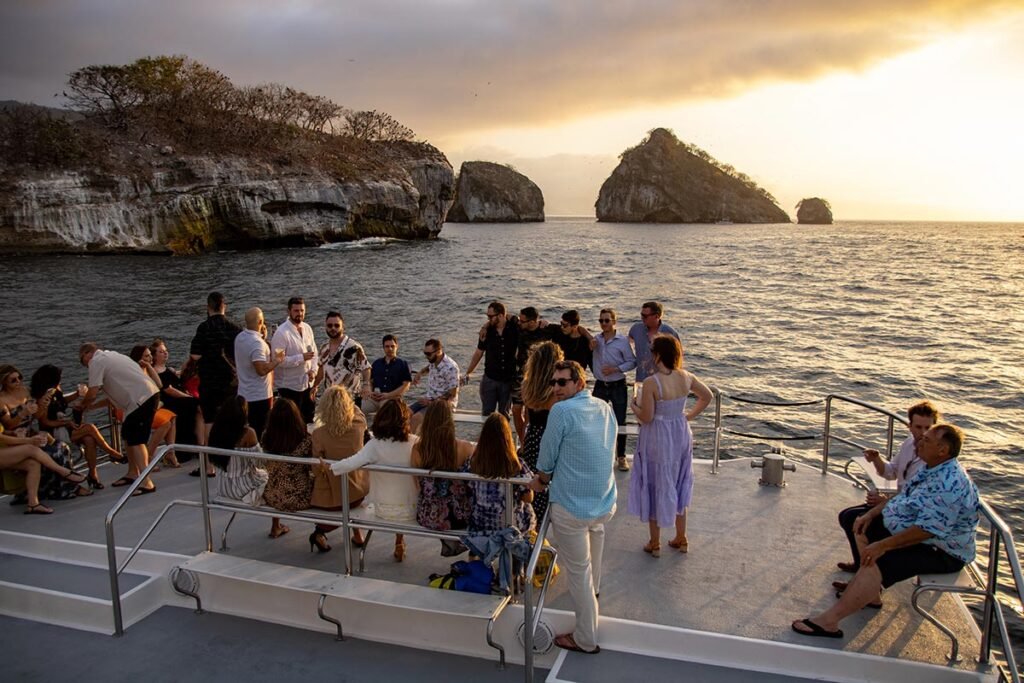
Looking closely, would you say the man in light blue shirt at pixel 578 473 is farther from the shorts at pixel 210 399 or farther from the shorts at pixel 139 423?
the shorts at pixel 210 399

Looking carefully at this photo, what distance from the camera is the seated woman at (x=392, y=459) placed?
5.34 metres

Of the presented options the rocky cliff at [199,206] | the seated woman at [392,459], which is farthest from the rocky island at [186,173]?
the seated woman at [392,459]

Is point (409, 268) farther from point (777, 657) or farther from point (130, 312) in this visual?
point (777, 657)

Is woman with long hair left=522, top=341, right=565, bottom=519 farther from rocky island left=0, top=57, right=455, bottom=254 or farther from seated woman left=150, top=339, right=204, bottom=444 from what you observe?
rocky island left=0, top=57, right=455, bottom=254

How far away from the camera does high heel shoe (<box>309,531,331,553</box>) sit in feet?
20.2

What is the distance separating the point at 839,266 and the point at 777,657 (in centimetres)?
6784

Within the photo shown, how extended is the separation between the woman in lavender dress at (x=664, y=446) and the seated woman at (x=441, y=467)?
1555 millimetres

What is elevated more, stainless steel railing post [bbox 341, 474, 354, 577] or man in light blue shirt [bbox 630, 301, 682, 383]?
man in light blue shirt [bbox 630, 301, 682, 383]

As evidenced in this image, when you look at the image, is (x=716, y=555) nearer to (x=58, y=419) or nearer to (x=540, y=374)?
(x=540, y=374)

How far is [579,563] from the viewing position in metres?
4.57

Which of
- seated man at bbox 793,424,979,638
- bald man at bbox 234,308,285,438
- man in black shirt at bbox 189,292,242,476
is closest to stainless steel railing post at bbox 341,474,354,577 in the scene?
bald man at bbox 234,308,285,438

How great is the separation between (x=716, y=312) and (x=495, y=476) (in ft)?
111

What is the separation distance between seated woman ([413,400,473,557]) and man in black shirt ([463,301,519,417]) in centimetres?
350

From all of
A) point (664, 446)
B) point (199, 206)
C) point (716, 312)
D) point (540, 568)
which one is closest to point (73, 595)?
point (540, 568)
